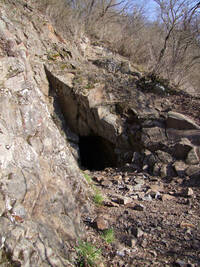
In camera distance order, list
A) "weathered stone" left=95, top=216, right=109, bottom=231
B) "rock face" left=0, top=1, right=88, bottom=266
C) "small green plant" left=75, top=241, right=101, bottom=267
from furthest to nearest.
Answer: "weathered stone" left=95, top=216, right=109, bottom=231 < "small green plant" left=75, top=241, right=101, bottom=267 < "rock face" left=0, top=1, right=88, bottom=266

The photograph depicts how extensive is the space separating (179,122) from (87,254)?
397 centimetres

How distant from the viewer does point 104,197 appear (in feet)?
12.7

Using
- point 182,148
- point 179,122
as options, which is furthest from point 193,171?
point 179,122

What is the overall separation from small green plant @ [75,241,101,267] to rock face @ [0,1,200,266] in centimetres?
14

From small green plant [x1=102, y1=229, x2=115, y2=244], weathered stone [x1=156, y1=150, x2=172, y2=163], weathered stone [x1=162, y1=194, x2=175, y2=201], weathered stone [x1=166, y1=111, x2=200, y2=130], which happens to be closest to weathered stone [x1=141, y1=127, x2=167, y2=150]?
weathered stone [x1=156, y1=150, x2=172, y2=163]

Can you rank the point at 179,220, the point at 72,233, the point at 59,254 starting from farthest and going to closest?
1. the point at 179,220
2. the point at 72,233
3. the point at 59,254

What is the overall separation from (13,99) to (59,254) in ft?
6.95

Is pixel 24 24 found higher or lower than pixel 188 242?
higher

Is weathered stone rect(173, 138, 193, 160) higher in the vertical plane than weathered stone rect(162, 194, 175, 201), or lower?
higher

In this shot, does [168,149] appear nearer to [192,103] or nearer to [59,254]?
[192,103]

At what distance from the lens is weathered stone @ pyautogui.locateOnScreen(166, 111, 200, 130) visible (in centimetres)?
523


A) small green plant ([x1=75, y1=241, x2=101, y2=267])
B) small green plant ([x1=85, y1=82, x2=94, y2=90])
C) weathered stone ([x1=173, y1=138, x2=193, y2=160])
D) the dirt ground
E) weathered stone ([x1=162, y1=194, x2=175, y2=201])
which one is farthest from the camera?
small green plant ([x1=85, y1=82, x2=94, y2=90])

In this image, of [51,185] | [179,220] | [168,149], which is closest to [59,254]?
[51,185]

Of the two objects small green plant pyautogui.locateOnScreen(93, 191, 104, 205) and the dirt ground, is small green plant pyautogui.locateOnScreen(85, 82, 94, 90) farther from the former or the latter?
small green plant pyautogui.locateOnScreen(93, 191, 104, 205)
